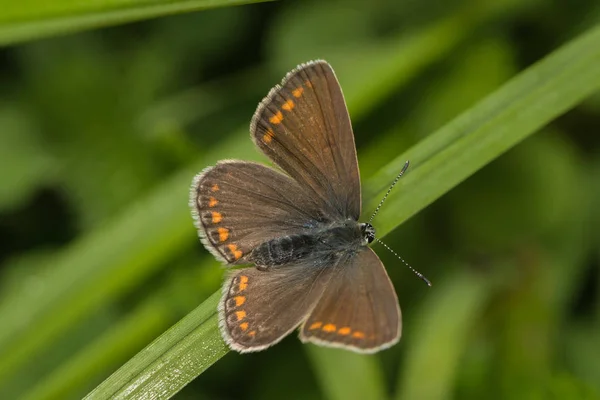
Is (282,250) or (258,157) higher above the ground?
(258,157)

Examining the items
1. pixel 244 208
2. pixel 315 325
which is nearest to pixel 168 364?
pixel 315 325

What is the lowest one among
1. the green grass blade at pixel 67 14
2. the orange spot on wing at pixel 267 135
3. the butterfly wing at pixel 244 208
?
the butterfly wing at pixel 244 208

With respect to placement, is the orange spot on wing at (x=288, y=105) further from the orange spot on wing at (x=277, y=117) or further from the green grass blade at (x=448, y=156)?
the green grass blade at (x=448, y=156)


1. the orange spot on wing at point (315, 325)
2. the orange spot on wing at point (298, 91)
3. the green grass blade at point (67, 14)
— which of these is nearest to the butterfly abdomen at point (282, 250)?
the orange spot on wing at point (315, 325)

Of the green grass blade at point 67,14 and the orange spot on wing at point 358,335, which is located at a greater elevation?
the green grass blade at point 67,14

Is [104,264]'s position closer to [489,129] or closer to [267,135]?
[267,135]

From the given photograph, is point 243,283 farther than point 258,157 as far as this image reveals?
No

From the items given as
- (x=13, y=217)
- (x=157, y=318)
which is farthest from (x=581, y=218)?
(x=13, y=217)
